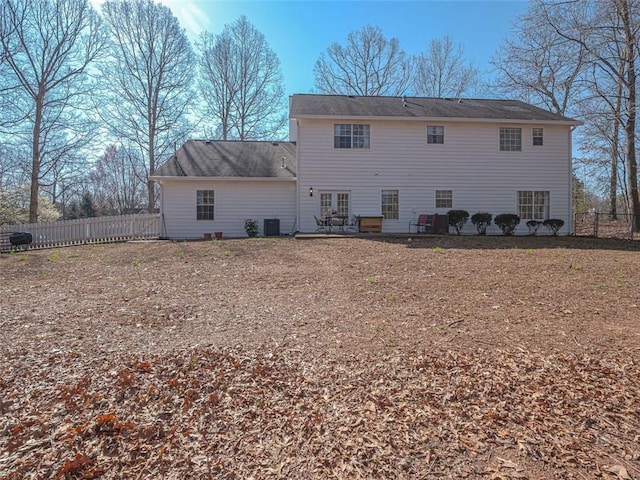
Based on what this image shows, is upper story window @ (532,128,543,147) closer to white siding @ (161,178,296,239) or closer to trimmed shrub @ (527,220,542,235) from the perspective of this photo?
trimmed shrub @ (527,220,542,235)

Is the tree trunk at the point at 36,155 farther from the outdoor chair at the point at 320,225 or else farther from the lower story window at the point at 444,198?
the lower story window at the point at 444,198

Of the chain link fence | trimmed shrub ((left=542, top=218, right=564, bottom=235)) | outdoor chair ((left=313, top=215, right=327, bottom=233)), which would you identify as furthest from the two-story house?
the chain link fence

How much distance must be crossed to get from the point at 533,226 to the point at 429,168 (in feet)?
16.7

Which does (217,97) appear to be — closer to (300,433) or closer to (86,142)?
(86,142)

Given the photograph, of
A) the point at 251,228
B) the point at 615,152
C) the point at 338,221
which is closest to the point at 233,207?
the point at 251,228

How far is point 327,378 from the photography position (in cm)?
325

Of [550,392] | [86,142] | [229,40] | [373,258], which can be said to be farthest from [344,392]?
[229,40]

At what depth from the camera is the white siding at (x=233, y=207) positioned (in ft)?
49.4

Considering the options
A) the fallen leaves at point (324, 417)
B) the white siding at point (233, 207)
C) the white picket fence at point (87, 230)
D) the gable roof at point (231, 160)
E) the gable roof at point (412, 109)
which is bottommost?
the fallen leaves at point (324, 417)

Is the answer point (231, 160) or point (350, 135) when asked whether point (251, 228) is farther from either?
point (350, 135)

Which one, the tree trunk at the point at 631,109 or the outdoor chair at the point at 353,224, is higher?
the tree trunk at the point at 631,109

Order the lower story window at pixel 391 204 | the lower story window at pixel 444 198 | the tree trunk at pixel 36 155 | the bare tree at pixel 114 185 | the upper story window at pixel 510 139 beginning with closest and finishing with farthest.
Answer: the lower story window at pixel 391 204, the lower story window at pixel 444 198, the upper story window at pixel 510 139, the tree trunk at pixel 36 155, the bare tree at pixel 114 185

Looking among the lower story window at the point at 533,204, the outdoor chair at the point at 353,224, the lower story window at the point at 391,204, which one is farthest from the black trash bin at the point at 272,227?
the lower story window at the point at 533,204

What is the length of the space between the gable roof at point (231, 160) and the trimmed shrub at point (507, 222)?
8834 mm
